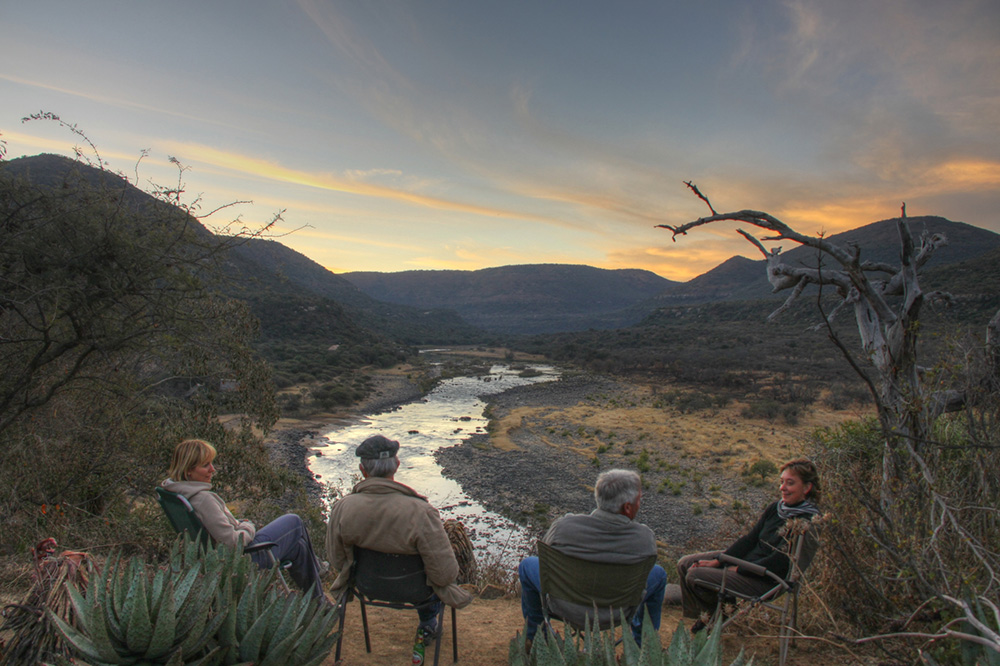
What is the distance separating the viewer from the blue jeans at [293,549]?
2.77m

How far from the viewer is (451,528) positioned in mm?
3268

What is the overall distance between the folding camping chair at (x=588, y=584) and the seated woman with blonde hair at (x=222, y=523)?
3.53ft

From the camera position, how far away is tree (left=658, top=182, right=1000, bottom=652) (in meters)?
2.19

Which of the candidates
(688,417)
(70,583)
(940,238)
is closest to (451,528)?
(70,583)

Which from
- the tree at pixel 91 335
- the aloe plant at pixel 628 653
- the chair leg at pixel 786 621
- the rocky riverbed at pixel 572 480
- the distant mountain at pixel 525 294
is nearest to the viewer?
the aloe plant at pixel 628 653

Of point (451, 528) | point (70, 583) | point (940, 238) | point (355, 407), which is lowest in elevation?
point (355, 407)

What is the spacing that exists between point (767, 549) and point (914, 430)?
3.72 ft

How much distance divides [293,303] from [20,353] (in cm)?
4474

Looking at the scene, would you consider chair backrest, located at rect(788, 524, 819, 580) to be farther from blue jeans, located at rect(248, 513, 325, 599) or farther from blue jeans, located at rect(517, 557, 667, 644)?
blue jeans, located at rect(248, 513, 325, 599)

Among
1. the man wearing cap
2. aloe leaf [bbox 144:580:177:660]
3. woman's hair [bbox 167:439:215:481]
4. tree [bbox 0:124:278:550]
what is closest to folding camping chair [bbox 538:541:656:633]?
the man wearing cap

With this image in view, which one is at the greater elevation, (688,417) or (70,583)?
(70,583)

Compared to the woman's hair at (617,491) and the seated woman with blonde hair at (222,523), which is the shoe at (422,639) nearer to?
the seated woman with blonde hair at (222,523)

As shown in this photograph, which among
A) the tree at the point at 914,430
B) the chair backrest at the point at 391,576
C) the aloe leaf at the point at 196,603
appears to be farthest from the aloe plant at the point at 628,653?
the chair backrest at the point at 391,576

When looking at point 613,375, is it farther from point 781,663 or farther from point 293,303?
point 781,663
